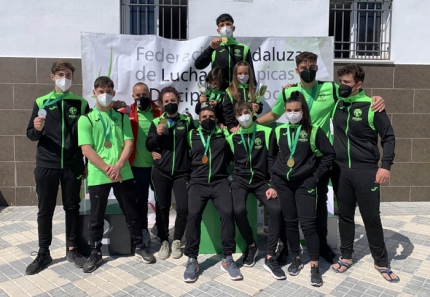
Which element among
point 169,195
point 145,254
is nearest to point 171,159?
point 169,195

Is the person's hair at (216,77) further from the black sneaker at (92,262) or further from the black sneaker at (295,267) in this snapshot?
the black sneaker at (92,262)

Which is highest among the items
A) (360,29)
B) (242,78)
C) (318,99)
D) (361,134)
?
(360,29)

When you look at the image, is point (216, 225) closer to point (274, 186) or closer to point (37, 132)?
point (274, 186)

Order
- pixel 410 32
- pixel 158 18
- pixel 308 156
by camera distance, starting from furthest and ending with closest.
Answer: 1. pixel 158 18
2. pixel 410 32
3. pixel 308 156

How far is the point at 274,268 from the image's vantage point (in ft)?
12.9

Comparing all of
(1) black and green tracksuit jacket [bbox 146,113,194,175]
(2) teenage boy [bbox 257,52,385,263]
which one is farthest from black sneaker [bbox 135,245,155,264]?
(2) teenage boy [bbox 257,52,385,263]

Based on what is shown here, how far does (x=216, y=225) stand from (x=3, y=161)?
4.37 metres

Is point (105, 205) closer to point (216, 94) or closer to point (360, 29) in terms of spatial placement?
point (216, 94)

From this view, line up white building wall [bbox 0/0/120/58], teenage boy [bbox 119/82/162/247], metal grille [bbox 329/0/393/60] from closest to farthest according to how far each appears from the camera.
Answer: teenage boy [bbox 119/82/162/247] → white building wall [bbox 0/0/120/58] → metal grille [bbox 329/0/393/60]

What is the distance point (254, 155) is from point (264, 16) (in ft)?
11.6

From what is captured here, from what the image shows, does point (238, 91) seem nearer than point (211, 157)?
No

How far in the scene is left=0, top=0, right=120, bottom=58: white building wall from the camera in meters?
6.45

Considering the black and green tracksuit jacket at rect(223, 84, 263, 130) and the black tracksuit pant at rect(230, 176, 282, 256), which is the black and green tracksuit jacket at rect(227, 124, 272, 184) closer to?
the black tracksuit pant at rect(230, 176, 282, 256)

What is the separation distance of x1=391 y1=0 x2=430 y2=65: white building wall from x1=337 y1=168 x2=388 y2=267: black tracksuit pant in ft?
13.2
